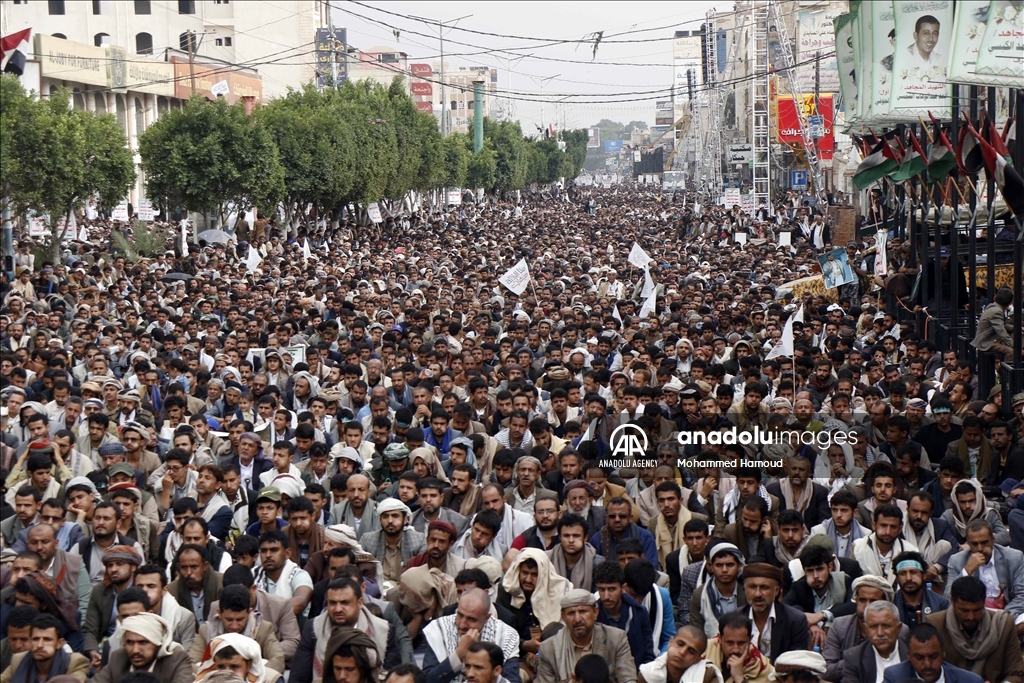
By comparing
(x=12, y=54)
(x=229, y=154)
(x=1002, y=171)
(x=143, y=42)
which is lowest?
Answer: (x=1002, y=171)

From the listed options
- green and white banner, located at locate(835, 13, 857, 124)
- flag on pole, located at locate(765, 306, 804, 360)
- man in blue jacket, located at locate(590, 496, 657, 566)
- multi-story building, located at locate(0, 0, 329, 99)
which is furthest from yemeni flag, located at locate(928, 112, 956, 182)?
multi-story building, located at locate(0, 0, 329, 99)

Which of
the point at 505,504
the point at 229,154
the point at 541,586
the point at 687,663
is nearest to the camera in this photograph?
the point at 687,663

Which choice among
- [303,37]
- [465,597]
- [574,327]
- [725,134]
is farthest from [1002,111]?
[725,134]

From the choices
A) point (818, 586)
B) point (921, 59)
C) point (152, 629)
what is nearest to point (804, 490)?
point (818, 586)

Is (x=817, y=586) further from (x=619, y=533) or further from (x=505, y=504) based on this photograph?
(x=505, y=504)

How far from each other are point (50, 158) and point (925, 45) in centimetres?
1747

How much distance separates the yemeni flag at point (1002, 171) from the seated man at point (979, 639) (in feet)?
27.4

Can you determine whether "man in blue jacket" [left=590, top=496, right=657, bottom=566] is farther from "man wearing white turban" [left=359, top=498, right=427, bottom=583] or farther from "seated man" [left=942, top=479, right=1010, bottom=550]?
"seated man" [left=942, top=479, right=1010, bottom=550]

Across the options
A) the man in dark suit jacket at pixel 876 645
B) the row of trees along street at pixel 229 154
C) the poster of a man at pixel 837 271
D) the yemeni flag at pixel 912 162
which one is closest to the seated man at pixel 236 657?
the man in dark suit jacket at pixel 876 645

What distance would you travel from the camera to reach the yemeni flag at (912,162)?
65.5ft

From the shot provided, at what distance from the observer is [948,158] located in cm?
1875

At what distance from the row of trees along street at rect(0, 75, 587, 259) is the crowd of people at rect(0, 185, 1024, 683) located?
33.4 feet

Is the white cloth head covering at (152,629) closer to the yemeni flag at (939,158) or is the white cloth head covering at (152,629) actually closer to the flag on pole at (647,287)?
the yemeni flag at (939,158)

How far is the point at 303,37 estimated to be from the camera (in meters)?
85.3
